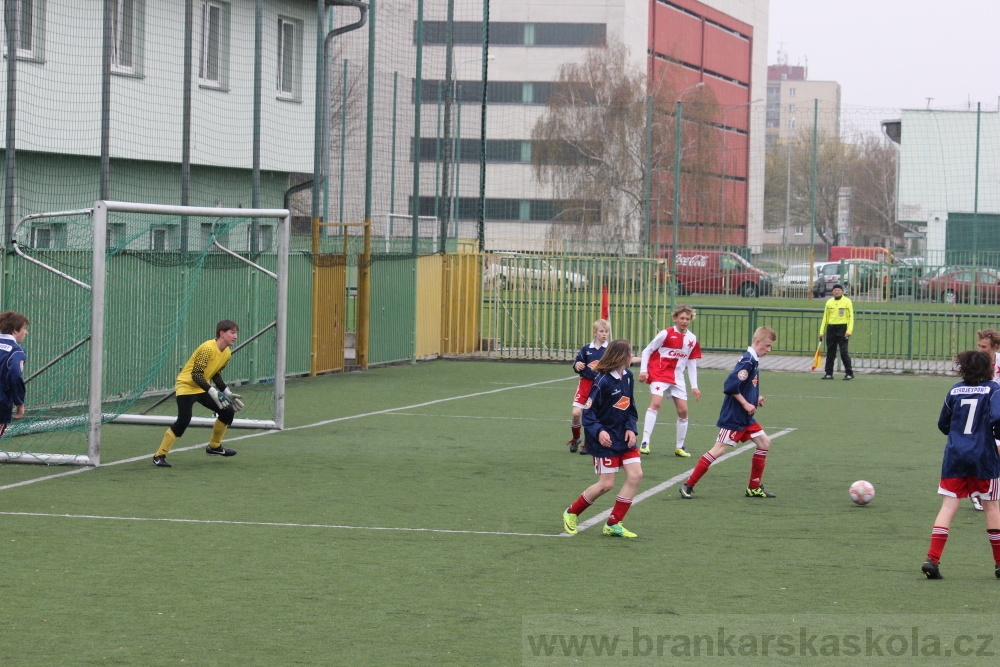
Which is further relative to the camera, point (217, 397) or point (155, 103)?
point (155, 103)

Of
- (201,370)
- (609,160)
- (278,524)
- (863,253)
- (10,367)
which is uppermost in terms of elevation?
(609,160)

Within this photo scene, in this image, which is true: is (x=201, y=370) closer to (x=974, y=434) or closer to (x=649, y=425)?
(x=649, y=425)

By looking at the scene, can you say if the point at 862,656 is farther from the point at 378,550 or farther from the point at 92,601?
the point at 92,601

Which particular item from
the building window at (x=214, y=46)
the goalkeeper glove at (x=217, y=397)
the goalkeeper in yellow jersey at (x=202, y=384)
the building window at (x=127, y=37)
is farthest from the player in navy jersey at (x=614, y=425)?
the building window at (x=214, y=46)

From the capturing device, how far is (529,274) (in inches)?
1184

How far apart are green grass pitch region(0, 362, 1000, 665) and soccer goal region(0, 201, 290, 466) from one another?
71 cm

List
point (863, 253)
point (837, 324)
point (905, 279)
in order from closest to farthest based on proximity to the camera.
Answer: point (837, 324) → point (905, 279) → point (863, 253)

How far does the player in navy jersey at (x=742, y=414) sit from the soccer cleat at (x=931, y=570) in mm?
3287

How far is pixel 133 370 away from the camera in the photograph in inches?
714

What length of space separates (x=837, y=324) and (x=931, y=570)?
58.3 ft

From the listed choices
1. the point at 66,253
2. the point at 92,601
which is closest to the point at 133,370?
the point at 66,253

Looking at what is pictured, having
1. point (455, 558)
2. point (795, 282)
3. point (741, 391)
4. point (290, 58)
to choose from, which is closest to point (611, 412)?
point (455, 558)

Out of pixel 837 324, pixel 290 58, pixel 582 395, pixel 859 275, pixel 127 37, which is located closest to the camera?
pixel 582 395

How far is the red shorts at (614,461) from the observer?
1030 cm
